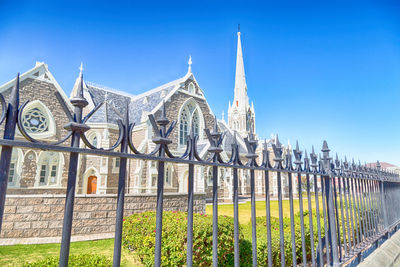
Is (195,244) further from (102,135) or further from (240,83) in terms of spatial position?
(240,83)

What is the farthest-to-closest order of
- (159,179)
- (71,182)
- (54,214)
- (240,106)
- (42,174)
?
(240,106), (42,174), (54,214), (159,179), (71,182)

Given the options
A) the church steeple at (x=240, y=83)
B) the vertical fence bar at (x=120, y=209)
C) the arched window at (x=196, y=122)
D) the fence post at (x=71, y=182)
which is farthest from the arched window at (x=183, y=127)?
the church steeple at (x=240, y=83)

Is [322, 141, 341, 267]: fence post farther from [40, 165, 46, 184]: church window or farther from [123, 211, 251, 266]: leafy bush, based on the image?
[40, 165, 46, 184]: church window

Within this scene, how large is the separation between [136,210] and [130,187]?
7942mm

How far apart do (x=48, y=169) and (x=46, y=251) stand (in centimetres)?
1003

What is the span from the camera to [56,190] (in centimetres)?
1505

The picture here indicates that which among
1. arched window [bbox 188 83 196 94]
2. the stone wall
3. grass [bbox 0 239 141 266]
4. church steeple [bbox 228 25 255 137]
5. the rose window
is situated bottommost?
grass [bbox 0 239 141 266]

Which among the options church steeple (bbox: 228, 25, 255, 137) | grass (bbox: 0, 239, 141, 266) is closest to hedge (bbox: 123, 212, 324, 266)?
grass (bbox: 0, 239, 141, 266)

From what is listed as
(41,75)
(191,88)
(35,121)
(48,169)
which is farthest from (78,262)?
(191,88)

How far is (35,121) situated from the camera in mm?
14883

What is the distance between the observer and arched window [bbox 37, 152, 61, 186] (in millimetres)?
14734

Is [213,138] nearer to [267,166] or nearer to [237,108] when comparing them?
[267,166]

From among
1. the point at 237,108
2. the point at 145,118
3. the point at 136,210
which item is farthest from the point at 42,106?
the point at 237,108

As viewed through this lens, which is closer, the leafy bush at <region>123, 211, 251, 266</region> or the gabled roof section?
the leafy bush at <region>123, 211, 251, 266</region>
